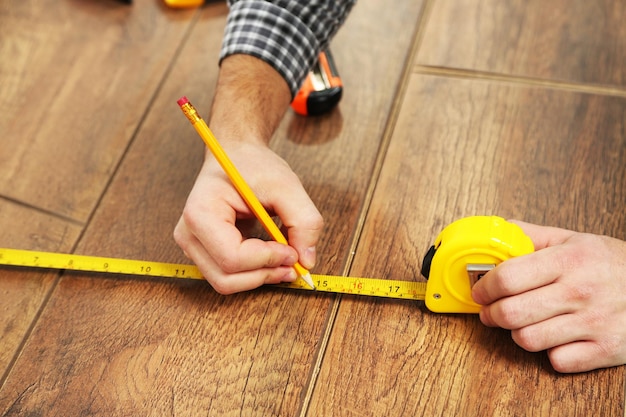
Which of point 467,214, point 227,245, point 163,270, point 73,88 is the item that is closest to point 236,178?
point 227,245

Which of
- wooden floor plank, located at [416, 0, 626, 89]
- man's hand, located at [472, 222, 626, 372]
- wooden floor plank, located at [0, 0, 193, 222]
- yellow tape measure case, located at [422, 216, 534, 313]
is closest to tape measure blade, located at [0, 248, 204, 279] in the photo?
wooden floor plank, located at [0, 0, 193, 222]

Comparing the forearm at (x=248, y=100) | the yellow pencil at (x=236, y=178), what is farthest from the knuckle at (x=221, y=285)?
the forearm at (x=248, y=100)

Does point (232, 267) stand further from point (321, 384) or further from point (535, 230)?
point (535, 230)

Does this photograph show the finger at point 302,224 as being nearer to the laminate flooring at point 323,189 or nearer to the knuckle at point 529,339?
the laminate flooring at point 323,189

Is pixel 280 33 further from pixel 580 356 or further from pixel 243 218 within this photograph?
pixel 580 356

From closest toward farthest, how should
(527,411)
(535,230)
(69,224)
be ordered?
(527,411) < (535,230) < (69,224)

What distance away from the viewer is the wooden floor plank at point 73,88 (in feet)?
4.70

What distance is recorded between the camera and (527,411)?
104cm

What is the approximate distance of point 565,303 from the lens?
3.40 feet

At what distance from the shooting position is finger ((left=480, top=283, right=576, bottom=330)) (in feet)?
3.39

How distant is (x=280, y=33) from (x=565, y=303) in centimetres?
78

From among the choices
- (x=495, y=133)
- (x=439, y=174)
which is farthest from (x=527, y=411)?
(x=495, y=133)

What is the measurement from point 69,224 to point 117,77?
0.45 meters

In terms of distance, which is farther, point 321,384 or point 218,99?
point 218,99
